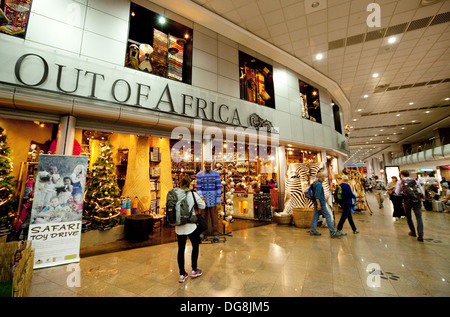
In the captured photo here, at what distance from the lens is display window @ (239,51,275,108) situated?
7.50m

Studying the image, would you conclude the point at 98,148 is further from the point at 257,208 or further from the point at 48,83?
the point at 257,208

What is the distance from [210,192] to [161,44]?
494cm

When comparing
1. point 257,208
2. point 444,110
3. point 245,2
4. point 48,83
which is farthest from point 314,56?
point 444,110

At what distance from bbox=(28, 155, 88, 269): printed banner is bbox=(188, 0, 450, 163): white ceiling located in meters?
5.72

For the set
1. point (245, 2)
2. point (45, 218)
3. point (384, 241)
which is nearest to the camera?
point (45, 218)

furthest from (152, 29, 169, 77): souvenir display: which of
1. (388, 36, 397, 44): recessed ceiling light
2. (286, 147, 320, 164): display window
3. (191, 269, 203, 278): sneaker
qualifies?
(388, 36, 397, 44): recessed ceiling light

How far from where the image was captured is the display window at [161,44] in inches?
218

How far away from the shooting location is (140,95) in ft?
16.2

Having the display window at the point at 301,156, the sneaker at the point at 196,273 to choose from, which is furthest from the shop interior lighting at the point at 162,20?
the display window at the point at 301,156

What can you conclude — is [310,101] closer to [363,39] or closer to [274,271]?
[363,39]

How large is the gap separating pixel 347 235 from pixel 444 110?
17008 millimetres

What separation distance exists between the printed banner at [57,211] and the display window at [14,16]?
2.72 metres

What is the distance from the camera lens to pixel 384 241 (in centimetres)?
446

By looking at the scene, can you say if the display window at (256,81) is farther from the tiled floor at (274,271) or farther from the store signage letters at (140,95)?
the tiled floor at (274,271)
